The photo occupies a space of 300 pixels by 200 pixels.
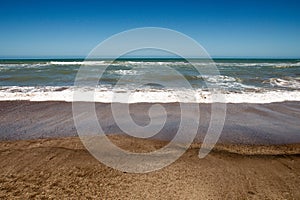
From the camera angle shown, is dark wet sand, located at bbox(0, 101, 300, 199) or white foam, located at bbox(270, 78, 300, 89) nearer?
dark wet sand, located at bbox(0, 101, 300, 199)

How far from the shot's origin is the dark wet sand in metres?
2.68

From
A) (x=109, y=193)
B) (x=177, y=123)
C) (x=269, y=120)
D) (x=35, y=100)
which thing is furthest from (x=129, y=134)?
→ (x=35, y=100)

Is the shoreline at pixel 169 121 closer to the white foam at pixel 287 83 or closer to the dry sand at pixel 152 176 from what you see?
the dry sand at pixel 152 176

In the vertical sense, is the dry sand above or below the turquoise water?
below

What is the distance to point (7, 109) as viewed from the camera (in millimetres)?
7023

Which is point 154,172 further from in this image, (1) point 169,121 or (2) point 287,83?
(2) point 287,83

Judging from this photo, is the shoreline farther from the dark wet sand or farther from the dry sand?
the dry sand

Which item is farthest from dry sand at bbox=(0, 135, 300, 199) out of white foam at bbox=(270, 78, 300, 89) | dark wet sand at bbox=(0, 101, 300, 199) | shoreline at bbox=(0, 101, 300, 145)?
white foam at bbox=(270, 78, 300, 89)

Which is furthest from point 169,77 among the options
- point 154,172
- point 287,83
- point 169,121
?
point 154,172

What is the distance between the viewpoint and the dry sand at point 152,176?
2.65m

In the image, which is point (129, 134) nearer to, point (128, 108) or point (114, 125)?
point (114, 125)

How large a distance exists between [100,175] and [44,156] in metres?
1.12

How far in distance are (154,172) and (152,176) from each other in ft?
0.33

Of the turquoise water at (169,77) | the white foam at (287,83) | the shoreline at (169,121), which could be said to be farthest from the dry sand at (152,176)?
the white foam at (287,83)
